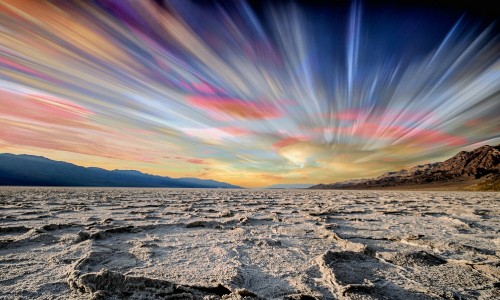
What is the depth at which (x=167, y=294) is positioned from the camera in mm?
1972

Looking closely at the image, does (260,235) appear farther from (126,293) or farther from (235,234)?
(126,293)

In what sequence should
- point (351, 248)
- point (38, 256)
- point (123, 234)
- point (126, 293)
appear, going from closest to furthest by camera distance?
point (126, 293), point (38, 256), point (351, 248), point (123, 234)

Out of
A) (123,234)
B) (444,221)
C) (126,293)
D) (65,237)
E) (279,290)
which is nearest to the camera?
(126,293)

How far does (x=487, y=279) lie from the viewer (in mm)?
2350

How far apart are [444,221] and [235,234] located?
17.3 ft

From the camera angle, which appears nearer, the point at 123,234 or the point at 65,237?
the point at 65,237

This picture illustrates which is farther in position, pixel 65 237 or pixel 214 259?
pixel 65 237

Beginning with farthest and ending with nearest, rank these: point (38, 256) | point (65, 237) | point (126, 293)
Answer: point (65, 237)
point (38, 256)
point (126, 293)

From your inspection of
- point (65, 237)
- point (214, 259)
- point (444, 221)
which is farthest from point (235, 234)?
point (444, 221)

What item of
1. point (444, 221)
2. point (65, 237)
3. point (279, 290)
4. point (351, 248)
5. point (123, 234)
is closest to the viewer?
point (279, 290)

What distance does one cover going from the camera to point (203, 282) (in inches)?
88.3

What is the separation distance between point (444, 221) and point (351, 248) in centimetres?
414

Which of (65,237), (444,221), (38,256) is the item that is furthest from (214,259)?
(444,221)

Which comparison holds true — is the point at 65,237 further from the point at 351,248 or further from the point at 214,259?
the point at 351,248
